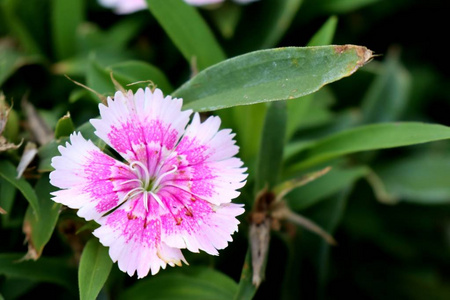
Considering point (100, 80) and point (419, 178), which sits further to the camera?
point (419, 178)

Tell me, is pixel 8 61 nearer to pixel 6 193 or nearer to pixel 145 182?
pixel 6 193

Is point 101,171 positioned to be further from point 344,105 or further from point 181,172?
point 344,105

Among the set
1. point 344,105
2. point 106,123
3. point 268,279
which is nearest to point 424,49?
point 344,105

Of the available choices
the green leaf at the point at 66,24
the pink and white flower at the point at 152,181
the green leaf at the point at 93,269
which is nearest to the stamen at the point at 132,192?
the pink and white flower at the point at 152,181

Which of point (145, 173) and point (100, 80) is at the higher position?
point (100, 80)

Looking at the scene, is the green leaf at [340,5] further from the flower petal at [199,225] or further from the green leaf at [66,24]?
the flower petal at [199,225]

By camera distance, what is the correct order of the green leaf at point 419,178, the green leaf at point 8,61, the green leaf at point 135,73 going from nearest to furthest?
the green leaf at point 135,73 → the green leaf at point 8,61 → the green leaf at point 419,178

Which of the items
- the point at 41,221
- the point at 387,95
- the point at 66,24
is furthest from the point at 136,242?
the point at 387,95
